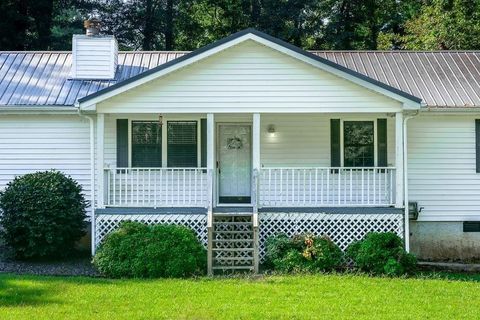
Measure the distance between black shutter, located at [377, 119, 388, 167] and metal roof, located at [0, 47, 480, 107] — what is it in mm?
1112

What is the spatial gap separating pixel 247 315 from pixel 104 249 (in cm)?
420

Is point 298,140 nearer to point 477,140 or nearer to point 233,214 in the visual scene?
point 233,214

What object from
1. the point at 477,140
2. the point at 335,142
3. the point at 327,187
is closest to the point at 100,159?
the point at 327,187

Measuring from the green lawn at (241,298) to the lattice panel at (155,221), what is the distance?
211 centimetres

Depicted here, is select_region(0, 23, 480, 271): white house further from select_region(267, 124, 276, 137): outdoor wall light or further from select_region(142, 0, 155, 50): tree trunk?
select_region(142, 0, 155, 50): tree trunk

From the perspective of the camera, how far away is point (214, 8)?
3067 centimetres

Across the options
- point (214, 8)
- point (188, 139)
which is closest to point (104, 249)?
point (188, 139)

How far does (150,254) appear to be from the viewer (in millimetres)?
10664

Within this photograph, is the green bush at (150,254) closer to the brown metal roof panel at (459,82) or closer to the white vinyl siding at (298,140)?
the white vinyl siding at (298,140)

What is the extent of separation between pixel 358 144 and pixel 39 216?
24.4 feet

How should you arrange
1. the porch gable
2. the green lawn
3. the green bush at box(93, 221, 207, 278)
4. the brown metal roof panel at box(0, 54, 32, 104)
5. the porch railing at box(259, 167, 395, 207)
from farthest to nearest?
the brown metal roof panel at box(0, 54, 32, 104) < the porch railing at box(259, 167, 395, 207) < the porch gable < the green bush at box(93, 221, 207, 278) < the green lawn

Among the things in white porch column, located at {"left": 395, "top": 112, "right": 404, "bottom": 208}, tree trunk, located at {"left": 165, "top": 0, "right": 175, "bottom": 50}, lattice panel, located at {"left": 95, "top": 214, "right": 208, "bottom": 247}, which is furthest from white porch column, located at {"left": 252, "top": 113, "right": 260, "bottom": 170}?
tree trunk, located at {"left": 165, "top": 0, "right": 175, "bottom": 50}

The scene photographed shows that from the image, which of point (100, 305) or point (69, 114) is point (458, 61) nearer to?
point (69, 114)

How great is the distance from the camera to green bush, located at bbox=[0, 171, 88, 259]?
11805mm
